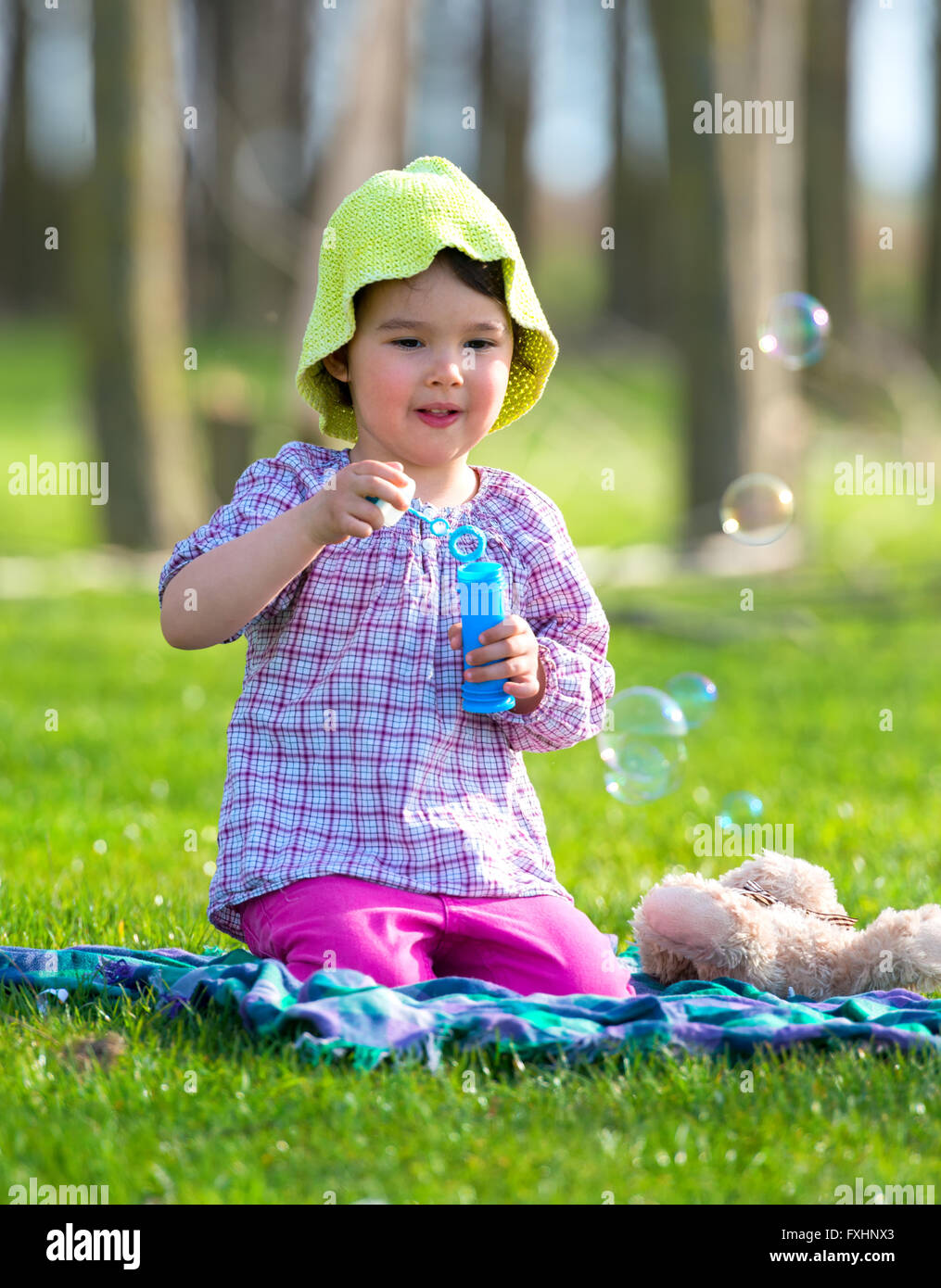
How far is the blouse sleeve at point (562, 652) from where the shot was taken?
9.62 feet

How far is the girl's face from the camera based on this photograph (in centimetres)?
282

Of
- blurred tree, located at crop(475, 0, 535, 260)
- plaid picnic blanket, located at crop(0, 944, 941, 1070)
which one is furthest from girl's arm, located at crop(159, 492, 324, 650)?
blurred tree, located at crop(475, 0, 535, 260)

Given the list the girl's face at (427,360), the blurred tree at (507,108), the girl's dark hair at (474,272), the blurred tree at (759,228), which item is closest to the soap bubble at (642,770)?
the girl's face at (427,360)

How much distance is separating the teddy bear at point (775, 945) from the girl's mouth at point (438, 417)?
903 millimetres

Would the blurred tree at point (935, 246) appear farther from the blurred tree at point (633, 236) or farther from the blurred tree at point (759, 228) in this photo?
the blurred tree at point (759, 228)

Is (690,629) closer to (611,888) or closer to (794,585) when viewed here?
(794,585)

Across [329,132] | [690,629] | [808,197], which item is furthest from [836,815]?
[808,197]

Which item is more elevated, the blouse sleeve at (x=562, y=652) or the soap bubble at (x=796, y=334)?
the soap bubble at (x=796, y=334)

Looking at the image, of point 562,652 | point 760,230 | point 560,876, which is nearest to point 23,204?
point 760,230

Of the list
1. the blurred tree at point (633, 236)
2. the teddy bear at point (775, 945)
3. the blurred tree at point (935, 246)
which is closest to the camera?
the teddy bear at point (775, 945)

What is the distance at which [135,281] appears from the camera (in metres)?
9.95

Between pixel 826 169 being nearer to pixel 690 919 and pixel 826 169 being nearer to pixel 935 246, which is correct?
pixel 935 246

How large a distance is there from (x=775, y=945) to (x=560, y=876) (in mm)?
1085

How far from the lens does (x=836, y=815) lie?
4.54 metres
